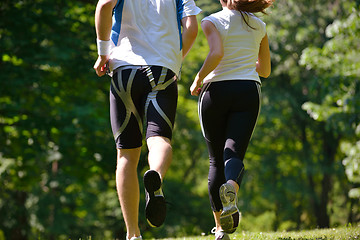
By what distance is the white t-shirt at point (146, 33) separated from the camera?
140 inches

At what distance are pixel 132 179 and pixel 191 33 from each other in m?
1.13

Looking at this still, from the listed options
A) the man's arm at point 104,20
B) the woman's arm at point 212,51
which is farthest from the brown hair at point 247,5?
the man's arm at point 104,20

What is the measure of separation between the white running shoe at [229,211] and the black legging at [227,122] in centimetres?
20

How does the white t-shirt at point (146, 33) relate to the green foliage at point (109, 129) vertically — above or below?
above

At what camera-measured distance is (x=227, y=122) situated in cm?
401

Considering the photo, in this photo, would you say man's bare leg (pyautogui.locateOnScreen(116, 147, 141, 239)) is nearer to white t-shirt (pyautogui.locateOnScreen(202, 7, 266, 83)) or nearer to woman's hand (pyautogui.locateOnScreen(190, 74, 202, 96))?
woman's hand (pyautogui.locateOnScreen(190, 74, 202, 96))

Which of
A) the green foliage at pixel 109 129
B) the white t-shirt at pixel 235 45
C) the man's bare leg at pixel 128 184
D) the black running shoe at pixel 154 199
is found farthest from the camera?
the green foliage at pixel 109 129

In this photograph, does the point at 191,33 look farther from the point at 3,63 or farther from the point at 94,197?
the point at 94,197

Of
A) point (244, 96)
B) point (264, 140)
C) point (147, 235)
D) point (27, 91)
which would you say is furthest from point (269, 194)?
point (244, 96)

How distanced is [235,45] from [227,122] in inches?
Result: 23.5

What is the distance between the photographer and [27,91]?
45.6ft

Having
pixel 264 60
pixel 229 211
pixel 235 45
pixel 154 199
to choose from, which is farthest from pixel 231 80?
pixel 154 199

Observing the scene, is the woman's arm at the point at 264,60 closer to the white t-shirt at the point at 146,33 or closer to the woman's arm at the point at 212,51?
the woman's arm at the point at 212,51

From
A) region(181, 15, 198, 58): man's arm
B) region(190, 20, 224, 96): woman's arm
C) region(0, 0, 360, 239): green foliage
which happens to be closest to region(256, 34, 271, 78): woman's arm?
region(190, 20, 224, 96): woman's arm
